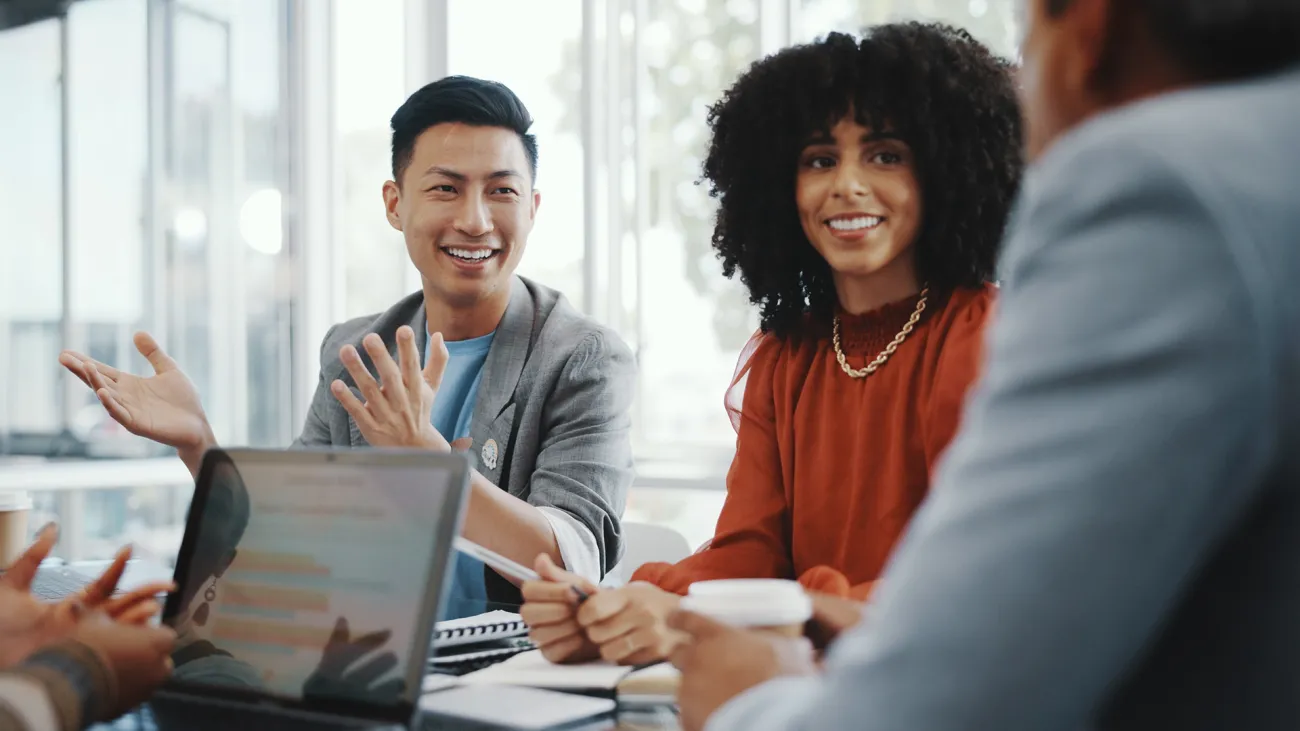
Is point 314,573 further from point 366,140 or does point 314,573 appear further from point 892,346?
point 366,140

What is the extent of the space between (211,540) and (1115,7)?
2.63ft

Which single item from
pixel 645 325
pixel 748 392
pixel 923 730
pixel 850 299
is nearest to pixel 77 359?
pixel 748 392

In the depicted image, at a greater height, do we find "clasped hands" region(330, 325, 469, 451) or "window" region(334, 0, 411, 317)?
"window" region(334, 0, 411, 317)

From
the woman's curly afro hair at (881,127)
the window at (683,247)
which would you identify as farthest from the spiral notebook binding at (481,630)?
the window at (683,247)

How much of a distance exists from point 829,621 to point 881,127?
0.81 metres

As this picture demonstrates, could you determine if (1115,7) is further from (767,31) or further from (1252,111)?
(767,31)

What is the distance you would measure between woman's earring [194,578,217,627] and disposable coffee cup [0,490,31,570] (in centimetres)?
87

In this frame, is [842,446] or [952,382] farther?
[842,446]

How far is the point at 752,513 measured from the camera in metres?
1.52

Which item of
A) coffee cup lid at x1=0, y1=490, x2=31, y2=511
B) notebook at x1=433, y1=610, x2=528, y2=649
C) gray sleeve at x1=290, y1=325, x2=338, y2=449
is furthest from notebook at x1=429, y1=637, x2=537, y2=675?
gray sleeve at x1=290, y1=325, x2=338, y2=449

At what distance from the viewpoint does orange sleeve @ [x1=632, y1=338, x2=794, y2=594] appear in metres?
1.42

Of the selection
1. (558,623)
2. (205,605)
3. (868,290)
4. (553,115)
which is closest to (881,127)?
(868,290)

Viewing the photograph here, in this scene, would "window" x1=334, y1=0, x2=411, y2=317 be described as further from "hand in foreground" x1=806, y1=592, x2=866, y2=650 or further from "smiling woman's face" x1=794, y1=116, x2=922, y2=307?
"hand in foreground" x1=806, y1=592, x2=866, y2=650

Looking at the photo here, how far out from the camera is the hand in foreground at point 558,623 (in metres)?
1.06
